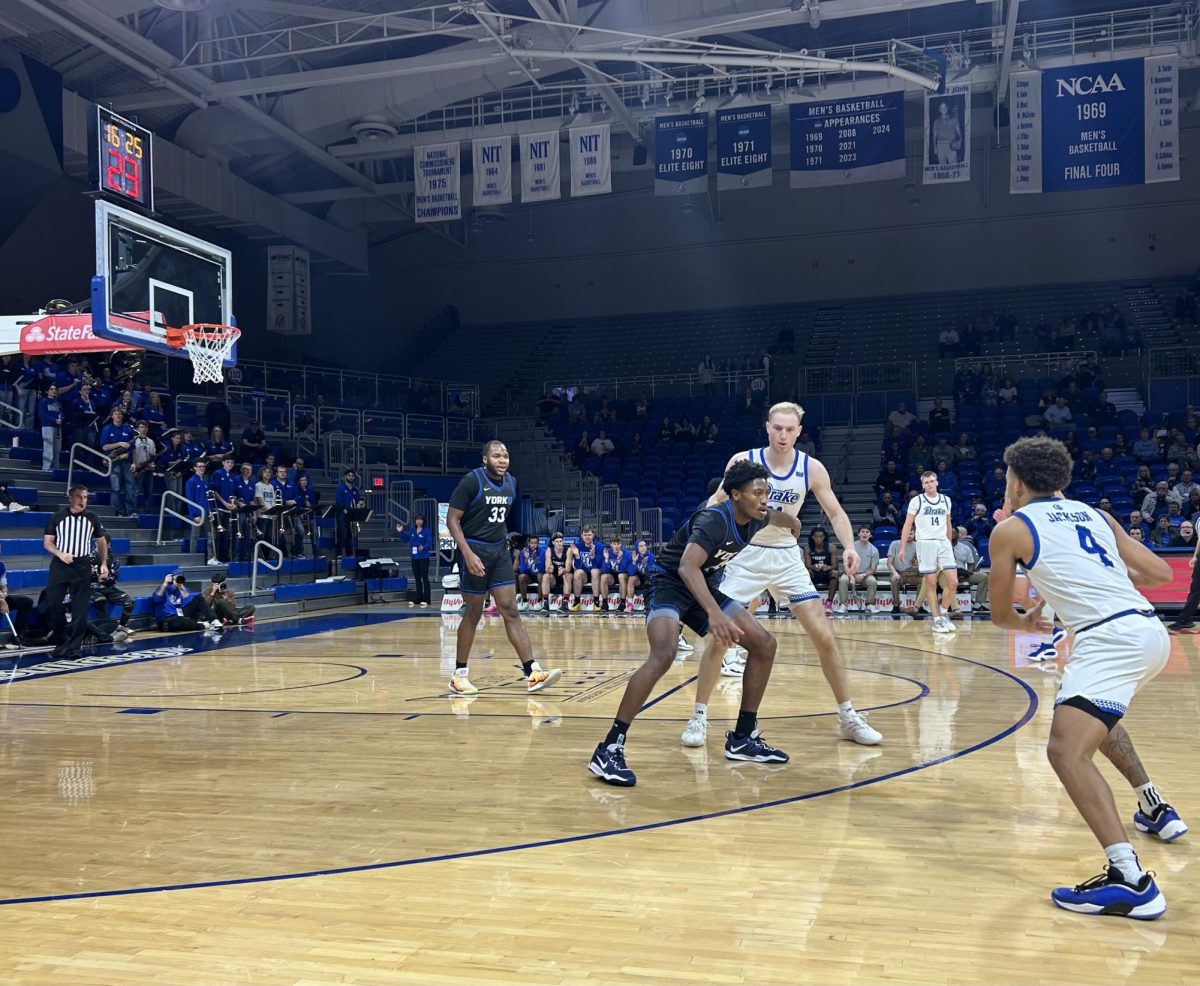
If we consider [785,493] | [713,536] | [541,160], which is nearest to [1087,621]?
[713,536]

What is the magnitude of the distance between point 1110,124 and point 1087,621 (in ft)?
52.8

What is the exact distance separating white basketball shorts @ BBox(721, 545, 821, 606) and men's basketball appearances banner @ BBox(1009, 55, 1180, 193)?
1343cm

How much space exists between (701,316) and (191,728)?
2601 centimetres

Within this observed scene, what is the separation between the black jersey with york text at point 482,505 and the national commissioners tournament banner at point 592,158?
13.2m

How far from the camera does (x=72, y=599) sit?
12258mm

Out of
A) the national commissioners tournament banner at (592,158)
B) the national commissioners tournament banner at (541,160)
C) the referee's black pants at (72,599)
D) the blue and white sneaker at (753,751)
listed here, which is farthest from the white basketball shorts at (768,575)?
the national commissioners tournament banner at (541,160)

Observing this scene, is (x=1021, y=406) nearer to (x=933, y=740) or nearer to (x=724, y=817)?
(x=933, y=740)

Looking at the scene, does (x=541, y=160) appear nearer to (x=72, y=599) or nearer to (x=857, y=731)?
(x=72, y=599)

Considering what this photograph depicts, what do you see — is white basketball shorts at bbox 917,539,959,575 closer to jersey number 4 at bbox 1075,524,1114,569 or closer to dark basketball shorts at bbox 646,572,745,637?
dark basketball shorts at bbox 646,572,745,637

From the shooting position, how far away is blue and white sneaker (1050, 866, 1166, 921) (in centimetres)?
362

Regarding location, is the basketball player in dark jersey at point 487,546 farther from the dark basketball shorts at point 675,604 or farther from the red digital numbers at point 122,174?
the red digital numbers at point 122,174

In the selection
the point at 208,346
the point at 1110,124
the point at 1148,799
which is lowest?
the point at 1148,799

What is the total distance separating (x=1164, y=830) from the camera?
4.48 metres

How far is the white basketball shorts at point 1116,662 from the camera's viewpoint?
3857mm
